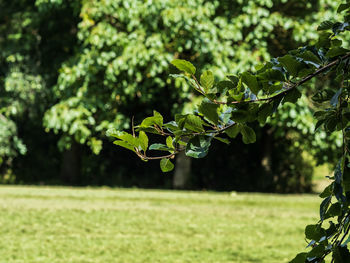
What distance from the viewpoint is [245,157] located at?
17328 mm

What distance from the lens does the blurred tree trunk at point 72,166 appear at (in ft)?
56.4

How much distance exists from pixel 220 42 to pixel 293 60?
11.6 metres

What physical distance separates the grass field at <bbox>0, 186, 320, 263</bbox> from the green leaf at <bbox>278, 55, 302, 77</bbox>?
13.9 feet

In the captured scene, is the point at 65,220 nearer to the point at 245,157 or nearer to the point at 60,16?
the point at 60,16

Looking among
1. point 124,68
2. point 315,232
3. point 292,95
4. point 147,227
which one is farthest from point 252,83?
point 124,68

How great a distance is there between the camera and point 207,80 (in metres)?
1.85

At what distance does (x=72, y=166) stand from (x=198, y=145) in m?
15.7

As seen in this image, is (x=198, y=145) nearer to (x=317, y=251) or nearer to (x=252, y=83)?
(x=252, y=83)

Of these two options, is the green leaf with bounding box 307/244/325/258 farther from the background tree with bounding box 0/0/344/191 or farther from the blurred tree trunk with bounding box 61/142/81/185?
the blurred tree trunk with bounding box 61/142/81/185

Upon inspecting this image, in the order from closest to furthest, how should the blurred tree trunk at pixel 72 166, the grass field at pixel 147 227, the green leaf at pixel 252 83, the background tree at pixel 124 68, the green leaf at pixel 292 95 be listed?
the green leaf at pixel 252 83 < the green leaf at pixel 292 95 < the grass field at pixel 147 227 < the background tree at pixel 124 68 < the blurred tree trunk at pixel 72 166

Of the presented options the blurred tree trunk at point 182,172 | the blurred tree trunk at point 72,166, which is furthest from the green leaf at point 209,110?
the blurred tree trunk at point 72,166

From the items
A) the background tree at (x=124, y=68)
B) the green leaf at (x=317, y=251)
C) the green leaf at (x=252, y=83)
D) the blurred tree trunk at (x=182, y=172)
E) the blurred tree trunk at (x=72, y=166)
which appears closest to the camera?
the green leaf at (x=252, y=83)

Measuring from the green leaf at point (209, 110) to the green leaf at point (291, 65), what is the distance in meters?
0.24

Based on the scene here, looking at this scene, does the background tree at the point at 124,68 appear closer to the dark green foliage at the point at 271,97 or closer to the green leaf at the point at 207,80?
the dark green foliage at the point at 271,97
